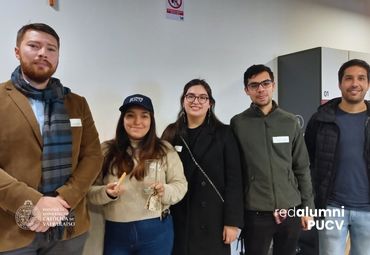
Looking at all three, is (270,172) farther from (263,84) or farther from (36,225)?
(36,225)

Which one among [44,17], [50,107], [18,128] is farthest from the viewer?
[44,17]

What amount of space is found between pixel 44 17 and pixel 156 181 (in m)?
1.39

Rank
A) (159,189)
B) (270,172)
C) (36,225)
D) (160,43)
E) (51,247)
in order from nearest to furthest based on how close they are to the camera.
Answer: (36,225) < (51,247) < (159,189) < (270,172) < (160,43)

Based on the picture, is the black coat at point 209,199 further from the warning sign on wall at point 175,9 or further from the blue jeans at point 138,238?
the warning sign on wall at point 175,9

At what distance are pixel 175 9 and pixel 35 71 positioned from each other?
1520 millimetres

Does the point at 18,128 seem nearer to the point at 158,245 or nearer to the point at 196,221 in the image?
the point at 158,245

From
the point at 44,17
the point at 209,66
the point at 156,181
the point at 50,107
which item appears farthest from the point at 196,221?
the point at 44,17

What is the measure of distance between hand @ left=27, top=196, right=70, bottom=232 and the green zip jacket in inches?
41.8

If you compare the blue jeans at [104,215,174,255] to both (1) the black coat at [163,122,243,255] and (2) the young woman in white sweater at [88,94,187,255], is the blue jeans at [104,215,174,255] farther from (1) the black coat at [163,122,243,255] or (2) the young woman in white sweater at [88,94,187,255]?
(1) the black coat at [163,122,243,255]

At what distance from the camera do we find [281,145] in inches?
74.9

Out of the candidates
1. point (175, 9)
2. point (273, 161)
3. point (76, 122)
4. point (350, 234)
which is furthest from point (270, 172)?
point (175, 9)

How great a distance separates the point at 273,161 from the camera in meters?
1.88

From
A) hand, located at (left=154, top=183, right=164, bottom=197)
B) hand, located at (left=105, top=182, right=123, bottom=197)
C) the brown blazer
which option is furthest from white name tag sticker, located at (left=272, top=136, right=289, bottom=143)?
the brown blazer

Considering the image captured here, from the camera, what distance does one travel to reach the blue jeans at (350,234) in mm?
1881
